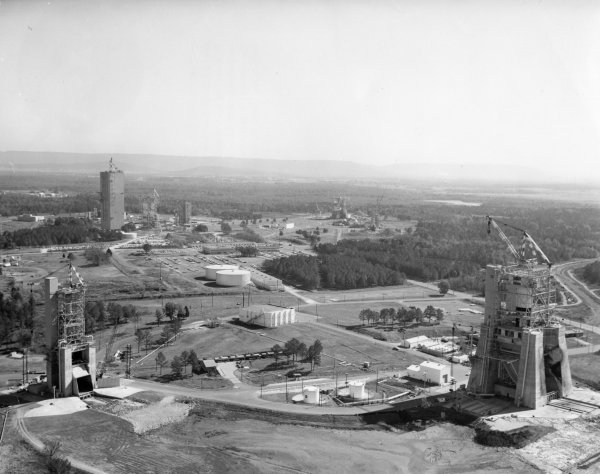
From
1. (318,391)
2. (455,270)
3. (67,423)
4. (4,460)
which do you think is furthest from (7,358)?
(455,270)

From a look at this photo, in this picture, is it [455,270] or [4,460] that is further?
[455,270]

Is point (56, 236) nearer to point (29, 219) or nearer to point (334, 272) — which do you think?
point (29, 219)

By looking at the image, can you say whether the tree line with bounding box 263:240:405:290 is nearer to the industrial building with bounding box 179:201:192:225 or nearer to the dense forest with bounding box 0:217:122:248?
the dense forest with bounding box 0:217:122:248

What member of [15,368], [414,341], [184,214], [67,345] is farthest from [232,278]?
[184,214]

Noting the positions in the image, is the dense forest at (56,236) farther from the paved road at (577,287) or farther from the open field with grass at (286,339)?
the paved road at (577,287)

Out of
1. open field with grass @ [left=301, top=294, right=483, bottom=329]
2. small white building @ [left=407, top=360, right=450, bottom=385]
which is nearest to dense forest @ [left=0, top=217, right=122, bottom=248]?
open field with grass @ [left=301, top=294, right=483, bottom=329]

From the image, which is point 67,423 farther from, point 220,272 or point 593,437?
point 220,272

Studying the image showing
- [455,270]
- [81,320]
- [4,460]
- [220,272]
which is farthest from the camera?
[455,270]
